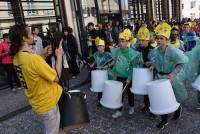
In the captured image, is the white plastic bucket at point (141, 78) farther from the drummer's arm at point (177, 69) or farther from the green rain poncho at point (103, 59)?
the green rain poncho at point (103, 59)

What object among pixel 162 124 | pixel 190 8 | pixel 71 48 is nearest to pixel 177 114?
pixel 162 124

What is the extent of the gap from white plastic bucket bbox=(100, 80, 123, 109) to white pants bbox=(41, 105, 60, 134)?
1.25 m

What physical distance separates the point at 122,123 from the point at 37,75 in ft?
6.41

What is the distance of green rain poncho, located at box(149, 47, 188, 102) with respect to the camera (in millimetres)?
3699

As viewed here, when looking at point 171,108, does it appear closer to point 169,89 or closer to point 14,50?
point 169,89

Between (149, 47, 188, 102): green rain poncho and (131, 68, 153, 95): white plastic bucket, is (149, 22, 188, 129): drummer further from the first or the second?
(131, 68, 153, 95): white plastic bucket

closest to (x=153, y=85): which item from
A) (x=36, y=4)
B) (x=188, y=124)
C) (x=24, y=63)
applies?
(x=188, y=124)

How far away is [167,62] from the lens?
12.3 ft

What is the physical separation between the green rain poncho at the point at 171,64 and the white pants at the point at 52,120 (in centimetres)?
162

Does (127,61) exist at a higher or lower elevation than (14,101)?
higher

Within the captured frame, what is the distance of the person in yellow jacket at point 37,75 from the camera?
2664mm

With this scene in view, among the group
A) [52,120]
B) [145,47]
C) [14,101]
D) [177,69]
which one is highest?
[145,47]

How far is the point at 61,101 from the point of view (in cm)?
309

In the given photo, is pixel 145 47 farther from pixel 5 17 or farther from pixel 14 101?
pixel 5 17
